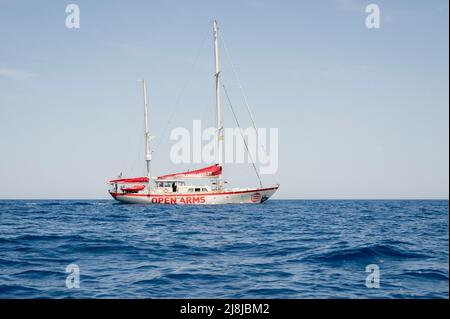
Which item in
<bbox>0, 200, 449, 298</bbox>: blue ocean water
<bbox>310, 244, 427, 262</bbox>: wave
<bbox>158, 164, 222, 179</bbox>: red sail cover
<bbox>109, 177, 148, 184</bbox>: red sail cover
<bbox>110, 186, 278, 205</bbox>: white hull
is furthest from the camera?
<bbox>109, 177, 148, 184</bbox>: red sail cover

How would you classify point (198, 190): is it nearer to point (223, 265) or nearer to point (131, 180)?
point (131, 180)

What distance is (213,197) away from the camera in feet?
177

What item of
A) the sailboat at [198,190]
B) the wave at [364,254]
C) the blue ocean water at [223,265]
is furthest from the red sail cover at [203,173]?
the wave at [364,254]

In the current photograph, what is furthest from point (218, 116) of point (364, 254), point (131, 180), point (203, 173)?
point (364, 254)

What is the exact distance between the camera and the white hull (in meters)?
53.8

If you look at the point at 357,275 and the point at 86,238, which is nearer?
the point at 357,275

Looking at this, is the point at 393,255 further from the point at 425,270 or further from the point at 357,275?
the point at 357,275

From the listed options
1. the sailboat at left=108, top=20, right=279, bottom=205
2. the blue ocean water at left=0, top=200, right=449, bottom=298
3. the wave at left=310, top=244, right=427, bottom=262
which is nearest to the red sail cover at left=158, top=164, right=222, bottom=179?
the sailboat at left=108, top=20, right=279, bottom=205

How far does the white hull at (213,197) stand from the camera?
53.8 metres

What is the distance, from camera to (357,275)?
10.5 m

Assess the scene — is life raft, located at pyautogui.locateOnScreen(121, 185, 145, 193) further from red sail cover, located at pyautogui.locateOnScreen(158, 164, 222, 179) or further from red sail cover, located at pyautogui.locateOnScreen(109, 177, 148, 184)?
red sail cover, located at pyautogui.locateOnScreen(158, 164, 222, 179)

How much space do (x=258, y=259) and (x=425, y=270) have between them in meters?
5.19
